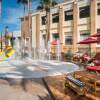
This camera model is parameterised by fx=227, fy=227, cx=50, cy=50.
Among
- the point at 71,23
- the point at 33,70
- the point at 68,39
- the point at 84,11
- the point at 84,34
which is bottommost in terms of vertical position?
the point at 33,70

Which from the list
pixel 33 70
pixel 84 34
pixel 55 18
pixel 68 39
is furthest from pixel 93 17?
pixel 33 70

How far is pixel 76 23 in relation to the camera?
30875mm

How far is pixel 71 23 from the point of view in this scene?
32000mm

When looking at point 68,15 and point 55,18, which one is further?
point 55,18

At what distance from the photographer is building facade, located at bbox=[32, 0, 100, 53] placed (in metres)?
28.4

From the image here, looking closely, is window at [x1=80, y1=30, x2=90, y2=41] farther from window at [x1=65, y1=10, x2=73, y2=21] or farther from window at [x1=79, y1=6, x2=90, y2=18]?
window at [x1=65, y1=10, x2=73, y2=21]

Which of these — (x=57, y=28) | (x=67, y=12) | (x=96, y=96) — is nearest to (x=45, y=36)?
(x=57, y=28)

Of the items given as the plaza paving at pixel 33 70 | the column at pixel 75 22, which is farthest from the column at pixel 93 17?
the plaza paving at pixel 33 70

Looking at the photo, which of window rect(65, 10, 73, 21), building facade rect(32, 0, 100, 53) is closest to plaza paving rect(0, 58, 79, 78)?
building facade rect(32, 0, 100, 53)

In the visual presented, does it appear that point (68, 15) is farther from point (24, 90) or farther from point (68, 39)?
point (24, 90)

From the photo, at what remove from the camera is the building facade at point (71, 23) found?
28.4 m

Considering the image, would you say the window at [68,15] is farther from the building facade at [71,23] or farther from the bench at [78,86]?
the bench at [78,86]

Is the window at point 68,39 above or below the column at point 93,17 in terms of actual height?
below

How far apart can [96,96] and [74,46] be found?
23.6 m
